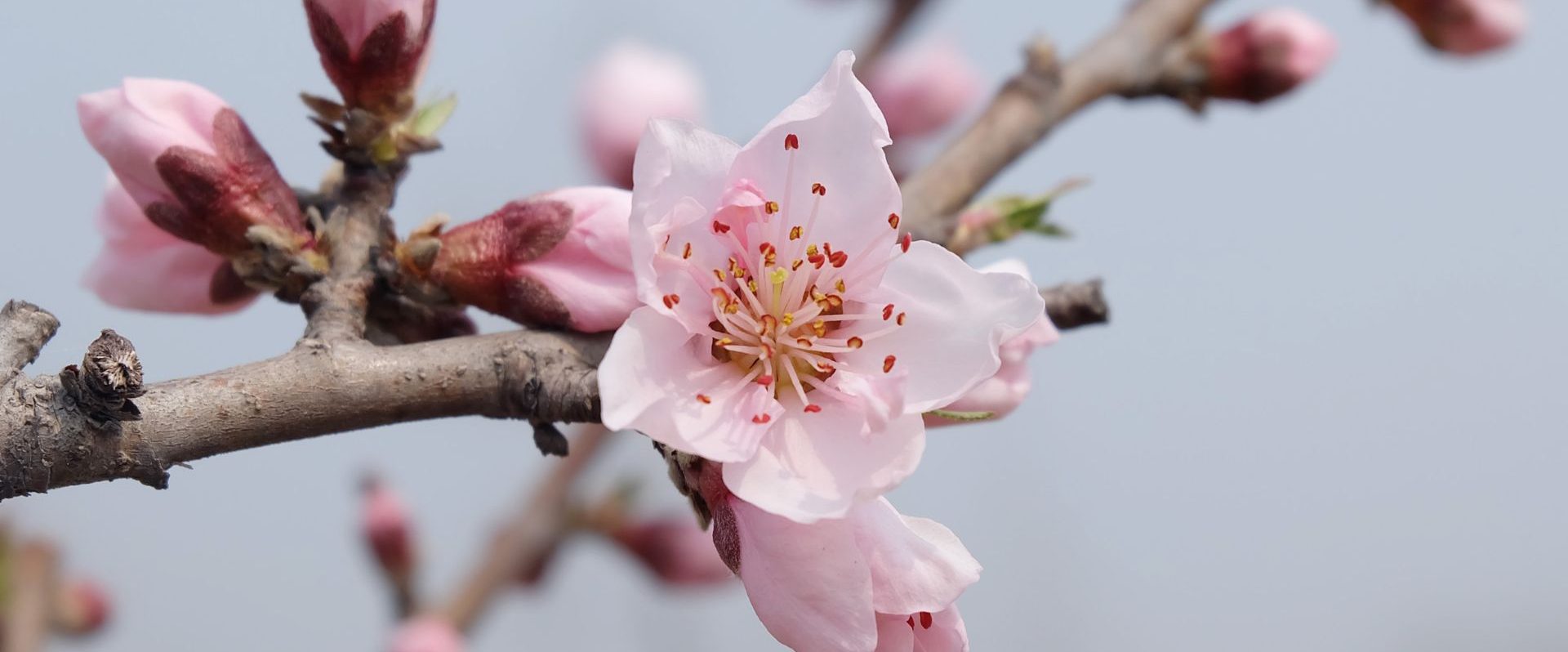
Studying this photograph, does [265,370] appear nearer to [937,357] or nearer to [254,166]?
[254,166]

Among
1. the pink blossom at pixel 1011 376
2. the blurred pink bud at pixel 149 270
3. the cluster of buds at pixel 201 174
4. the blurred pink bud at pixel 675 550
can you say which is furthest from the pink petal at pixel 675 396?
the blurred pink bud at pixel 675 550

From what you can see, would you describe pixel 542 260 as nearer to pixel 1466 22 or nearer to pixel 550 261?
pixel 550 261

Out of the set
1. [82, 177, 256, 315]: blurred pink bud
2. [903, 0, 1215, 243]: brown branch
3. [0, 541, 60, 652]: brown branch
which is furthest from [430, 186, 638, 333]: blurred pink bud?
[0, 541, 60, 652]: brown branch

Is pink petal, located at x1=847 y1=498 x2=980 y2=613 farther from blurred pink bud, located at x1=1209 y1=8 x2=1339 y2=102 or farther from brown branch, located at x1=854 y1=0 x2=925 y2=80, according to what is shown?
brown branch, located at x1=854 y1=0 x2=925 y2=80

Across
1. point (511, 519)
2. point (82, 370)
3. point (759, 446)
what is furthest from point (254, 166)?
point (511, 519)

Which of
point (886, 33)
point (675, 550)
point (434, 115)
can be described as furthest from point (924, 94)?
point (434, 115)
